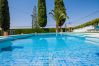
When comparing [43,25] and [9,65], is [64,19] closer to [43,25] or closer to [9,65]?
[43,25]

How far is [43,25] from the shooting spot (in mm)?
30000

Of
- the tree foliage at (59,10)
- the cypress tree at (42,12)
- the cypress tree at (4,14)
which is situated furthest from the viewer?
the cypress tree at (42,12)

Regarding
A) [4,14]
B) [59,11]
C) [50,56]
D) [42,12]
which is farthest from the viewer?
[42,12]

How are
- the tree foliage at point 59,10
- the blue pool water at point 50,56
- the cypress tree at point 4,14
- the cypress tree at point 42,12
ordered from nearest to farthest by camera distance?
the blue pool water at point 50,56, the cypress tree at point 4,14, the tree foliage at point 59,10, the cypress tree at point 42,12

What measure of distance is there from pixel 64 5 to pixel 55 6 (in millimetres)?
1343

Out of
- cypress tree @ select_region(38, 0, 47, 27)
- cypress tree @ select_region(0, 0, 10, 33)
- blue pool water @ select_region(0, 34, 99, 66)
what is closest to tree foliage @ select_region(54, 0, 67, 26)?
cypress tree @ select_region(38, 0, 47, 27)

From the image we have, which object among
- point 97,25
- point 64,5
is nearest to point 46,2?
point 64,5

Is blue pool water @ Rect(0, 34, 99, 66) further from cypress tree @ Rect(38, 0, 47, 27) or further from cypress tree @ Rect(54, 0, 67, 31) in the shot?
cypress tree @ Rect(38, 0, 47, 27)

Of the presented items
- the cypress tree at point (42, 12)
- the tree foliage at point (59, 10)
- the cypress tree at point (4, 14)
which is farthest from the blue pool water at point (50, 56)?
the cypress tree at point (42, 12)

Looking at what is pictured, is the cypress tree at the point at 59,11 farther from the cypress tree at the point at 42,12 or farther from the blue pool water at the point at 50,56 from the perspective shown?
the blue pool water at the point at 50,56

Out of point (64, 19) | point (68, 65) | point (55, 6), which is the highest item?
point (55, 6)

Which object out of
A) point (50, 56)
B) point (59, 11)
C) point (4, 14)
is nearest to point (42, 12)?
point (59, 11)

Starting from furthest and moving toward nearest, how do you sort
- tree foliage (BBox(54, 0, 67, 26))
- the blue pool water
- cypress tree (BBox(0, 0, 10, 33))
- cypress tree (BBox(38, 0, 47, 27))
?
cypress tree (BBox(38, 0, 47, 27)), tree foliage (BBox(54, 0, 67, 26)), cypress tree (BBox(0, 0, 10, 33)), the blue pool water

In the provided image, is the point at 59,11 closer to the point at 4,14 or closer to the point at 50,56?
the point at 4,14
